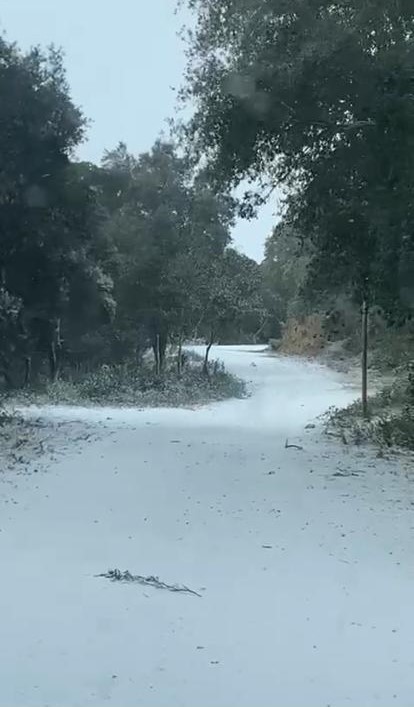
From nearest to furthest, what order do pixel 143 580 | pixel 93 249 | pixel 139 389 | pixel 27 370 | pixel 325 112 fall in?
pixel 143 580, pixel 325 112, pixel 93 249, pixel 139 389, pixel 27 370

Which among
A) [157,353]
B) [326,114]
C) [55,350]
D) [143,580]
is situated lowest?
[143,580]

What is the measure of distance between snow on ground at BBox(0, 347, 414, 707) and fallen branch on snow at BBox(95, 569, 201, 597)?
0.08 meters

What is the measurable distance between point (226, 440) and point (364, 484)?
3.00 metres

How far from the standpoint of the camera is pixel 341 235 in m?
9.44

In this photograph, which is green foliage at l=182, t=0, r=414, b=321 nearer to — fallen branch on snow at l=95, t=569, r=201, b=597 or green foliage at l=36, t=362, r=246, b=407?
fallen branch on snow at l=95, t=569, r=201, b=597

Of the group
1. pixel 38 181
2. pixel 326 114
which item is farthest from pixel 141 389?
pixel 326 114

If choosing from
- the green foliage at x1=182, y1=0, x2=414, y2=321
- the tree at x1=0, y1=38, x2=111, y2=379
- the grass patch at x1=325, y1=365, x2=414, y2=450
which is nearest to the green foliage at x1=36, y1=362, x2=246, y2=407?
the tree at x1=0, y1=38, x2=111, y2=379

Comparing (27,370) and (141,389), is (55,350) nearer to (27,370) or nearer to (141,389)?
(27,370)

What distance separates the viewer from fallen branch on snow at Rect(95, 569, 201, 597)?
164 inches

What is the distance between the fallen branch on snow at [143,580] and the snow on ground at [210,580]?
8cm

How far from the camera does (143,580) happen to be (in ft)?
14.1

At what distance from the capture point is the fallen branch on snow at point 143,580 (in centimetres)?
416

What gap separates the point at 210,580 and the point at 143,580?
41 centimetres

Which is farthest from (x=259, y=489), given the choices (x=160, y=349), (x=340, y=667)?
(x=160, y=349)
